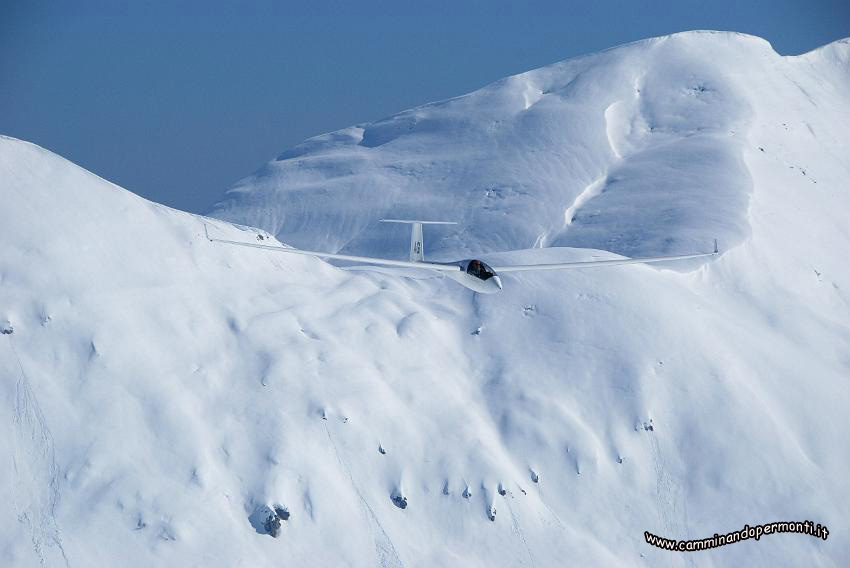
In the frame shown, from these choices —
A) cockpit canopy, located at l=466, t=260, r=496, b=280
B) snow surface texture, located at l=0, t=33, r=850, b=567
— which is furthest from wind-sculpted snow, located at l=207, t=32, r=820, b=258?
cockpit canopy, located at l=466, t=260, r=496, b=280

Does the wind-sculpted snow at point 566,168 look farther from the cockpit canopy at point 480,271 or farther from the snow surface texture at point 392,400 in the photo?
the cockpit canopy at point 480,271

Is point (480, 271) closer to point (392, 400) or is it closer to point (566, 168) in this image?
point (392, 400)

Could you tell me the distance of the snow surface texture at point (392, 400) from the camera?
289 ft

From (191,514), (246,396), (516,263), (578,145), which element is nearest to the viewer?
(191,514)

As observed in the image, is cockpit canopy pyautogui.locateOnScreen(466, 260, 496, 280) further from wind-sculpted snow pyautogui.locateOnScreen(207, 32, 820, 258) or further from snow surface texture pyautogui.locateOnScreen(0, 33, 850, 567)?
wind-sculpted snow pyautogui.locateOnScreen(207, 32, 820, 258)

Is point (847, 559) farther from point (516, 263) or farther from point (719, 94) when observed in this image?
point (719, 94)

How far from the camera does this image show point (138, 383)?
92438 mm

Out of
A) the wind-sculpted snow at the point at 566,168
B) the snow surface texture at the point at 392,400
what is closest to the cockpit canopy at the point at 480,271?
the snow surface texture at the point at 392,400

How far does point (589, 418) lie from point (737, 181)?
60.6m

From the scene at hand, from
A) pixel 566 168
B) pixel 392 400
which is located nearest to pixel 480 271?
pixel 392 400

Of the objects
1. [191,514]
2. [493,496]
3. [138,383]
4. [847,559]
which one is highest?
[138,383]

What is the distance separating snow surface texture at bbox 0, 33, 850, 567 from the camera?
289ft

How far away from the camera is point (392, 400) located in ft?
334

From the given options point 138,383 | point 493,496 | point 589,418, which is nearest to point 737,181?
point 589,418
